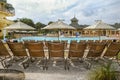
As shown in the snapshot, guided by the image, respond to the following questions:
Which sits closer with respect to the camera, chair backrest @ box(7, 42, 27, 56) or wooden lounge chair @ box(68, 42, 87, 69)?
wooden lounge chair @ box(68, 42, 87, 69)

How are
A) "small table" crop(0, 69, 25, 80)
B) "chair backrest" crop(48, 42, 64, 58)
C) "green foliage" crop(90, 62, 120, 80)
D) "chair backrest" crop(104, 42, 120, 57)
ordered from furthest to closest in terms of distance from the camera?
"chair backrest" crop(104, 42, 120, 57) → "chair backrest" crop(48, 42, 64, 58) → "small table" crop(0, 69, 25, 80) → "green foliage" crop(90, 62, 120, 80)

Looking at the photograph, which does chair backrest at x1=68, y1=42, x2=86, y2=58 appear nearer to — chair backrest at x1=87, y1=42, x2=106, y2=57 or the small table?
chair backrest at x1=87, y1=42, x2=106, y2=57

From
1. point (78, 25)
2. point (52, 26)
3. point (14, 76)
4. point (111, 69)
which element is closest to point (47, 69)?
point (14, 76)

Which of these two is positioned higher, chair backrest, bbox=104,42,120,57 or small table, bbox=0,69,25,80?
chair backrest, bbox=104,42,120,57

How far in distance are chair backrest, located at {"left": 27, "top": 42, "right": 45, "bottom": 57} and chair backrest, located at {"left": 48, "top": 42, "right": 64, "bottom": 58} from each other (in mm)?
285

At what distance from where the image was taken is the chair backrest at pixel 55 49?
7.55m

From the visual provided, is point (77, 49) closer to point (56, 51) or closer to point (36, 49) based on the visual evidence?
point (56, 51)

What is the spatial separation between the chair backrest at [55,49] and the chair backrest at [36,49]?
0.29m

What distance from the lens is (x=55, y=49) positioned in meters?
7.69

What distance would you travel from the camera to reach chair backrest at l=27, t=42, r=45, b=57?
25.0 feet

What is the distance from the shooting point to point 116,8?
21.4 meters

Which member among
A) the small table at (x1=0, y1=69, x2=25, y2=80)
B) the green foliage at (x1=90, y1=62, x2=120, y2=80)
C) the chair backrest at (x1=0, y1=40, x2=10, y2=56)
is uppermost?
the chair backrest at (x1=0, y1=40, x2=10, y2=56)

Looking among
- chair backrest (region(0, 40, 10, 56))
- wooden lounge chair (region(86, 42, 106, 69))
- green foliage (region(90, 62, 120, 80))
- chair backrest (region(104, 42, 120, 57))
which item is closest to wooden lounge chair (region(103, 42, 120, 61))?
chair backrest (region(104, 42, 120, 57))

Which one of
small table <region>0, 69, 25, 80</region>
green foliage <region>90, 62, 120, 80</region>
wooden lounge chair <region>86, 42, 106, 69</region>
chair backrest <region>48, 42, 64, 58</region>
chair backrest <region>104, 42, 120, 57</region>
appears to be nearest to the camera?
green foliage <region>90, 62, 120, 80</region>
